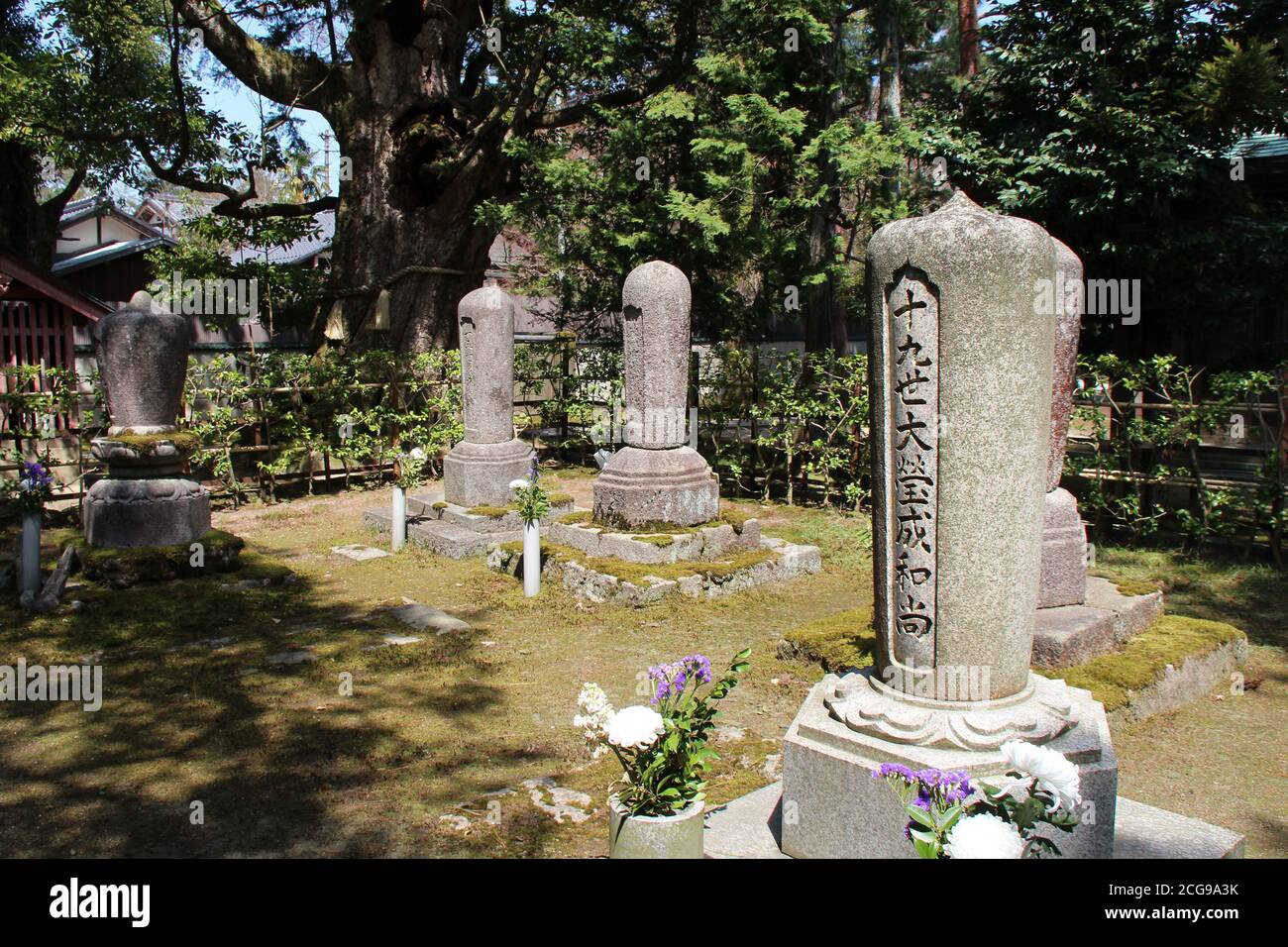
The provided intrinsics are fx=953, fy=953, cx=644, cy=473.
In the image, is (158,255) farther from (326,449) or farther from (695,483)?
(695,483)

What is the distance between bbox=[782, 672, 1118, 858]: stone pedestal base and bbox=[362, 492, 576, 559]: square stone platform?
5.80 m

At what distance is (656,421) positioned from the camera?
28.9ft

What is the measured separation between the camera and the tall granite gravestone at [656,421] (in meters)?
8.66

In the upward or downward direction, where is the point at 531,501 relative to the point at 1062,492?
downward

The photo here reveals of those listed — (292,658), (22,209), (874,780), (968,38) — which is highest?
(968,38)

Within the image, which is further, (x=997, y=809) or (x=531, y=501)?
(x=531, y=501)

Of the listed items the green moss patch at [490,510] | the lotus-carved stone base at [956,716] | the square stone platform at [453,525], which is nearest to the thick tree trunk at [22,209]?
the square stone platform at [453,525]

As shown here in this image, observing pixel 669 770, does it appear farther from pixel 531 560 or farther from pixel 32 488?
pixel 32 488

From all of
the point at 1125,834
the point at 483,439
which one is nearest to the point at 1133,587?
the point at 1125,834

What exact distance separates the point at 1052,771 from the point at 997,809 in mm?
178

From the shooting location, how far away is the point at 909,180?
12367 millimetres

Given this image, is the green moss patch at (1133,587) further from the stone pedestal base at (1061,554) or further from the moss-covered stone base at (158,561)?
the moss-covered stone base at (158,561)

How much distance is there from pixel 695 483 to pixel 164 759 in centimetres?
511

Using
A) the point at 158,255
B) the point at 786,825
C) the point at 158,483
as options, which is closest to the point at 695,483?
the point at 158,483
